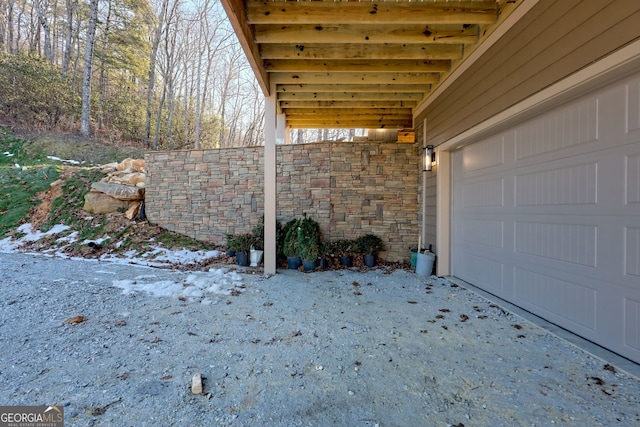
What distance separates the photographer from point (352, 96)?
4.98 metres

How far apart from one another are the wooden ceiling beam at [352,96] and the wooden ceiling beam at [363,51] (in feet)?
4.13

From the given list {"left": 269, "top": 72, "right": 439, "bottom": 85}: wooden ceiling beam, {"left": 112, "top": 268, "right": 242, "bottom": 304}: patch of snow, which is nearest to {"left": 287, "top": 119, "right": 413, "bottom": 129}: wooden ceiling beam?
{"left": 269, "top": 72, "right": 439, "bottom": 85}: wooden ceiling beam

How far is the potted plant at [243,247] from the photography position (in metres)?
4.79

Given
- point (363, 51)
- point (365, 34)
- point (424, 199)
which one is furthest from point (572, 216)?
point (363, 51)

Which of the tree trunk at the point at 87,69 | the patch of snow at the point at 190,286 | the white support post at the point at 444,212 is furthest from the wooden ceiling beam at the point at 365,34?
the tree trunk at the point at 87,69

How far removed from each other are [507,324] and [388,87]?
12.4 ft

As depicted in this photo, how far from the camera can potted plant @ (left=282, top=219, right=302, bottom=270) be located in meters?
4.77

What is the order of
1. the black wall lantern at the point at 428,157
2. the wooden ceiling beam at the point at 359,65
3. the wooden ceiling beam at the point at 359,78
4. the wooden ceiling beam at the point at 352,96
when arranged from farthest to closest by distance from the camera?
the wooden ceiling beam at the point at 352,96
the black wall lantern at the point at 428,157
the wooden ceiling beam at the point at 359,78
the wooden ceiling beam at the point at 359,65

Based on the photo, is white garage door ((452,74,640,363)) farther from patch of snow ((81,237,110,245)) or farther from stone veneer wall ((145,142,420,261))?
patch of snow ((81,237,110,245))

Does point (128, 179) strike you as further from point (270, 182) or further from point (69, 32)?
point (69, 32)

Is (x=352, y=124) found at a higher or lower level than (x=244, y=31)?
higher

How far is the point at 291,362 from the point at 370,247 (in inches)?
129

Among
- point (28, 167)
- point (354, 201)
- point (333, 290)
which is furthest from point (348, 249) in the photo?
point (28, 167)

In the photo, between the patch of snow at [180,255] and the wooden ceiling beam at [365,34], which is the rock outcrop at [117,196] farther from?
the wooden ceiling beam at [365,34]
